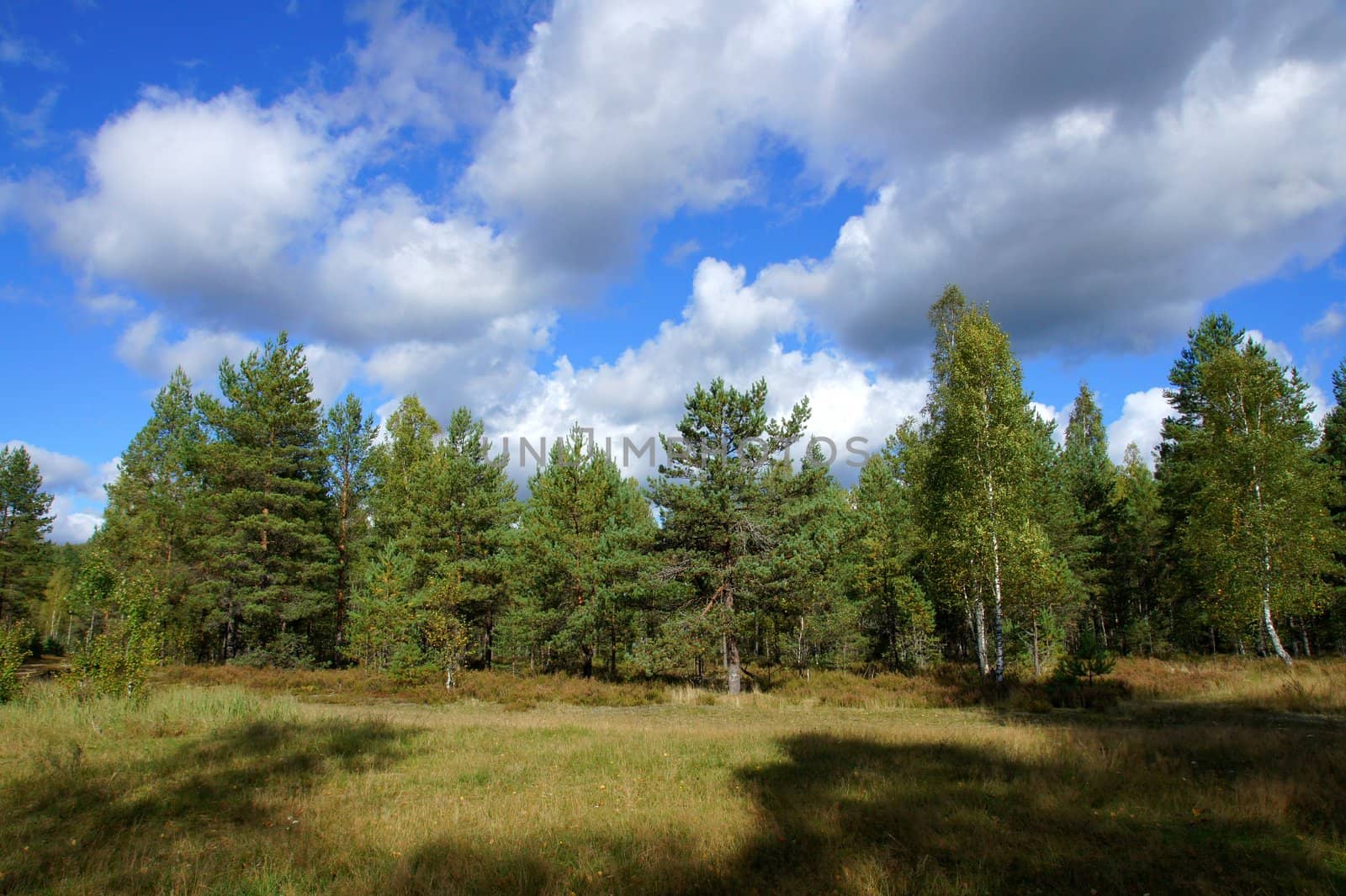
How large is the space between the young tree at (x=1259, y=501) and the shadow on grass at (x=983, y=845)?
54.9 ft

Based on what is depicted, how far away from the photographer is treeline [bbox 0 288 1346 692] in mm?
22156

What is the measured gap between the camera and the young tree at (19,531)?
138 feet

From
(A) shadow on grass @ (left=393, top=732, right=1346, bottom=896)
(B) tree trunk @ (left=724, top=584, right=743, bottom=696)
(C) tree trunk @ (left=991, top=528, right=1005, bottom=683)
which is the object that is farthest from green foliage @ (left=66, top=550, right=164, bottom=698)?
(C) tree trunk @ (left=991, top=528, right=1005, bottom=683)

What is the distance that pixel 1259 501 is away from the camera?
74.2ft

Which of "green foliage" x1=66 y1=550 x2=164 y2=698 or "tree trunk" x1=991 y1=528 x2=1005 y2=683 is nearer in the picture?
"green foliage" x1=66 y1=550 x2=164 y2=698

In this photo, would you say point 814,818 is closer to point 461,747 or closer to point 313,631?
point 461,747

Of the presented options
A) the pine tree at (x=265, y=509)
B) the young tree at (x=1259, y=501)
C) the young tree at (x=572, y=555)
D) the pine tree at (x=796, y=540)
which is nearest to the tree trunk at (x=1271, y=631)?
the young tree at (x=1259, y=501)

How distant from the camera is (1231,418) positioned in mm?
23797

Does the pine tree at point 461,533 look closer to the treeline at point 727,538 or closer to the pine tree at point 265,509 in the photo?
the treeline at point 727,538

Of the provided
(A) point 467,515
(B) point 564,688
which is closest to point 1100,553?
(B) point 564,688

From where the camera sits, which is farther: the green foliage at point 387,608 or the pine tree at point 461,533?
the pine tree at point 461,533

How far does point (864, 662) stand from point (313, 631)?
102 ft

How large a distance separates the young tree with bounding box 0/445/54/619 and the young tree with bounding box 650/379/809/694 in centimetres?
4667

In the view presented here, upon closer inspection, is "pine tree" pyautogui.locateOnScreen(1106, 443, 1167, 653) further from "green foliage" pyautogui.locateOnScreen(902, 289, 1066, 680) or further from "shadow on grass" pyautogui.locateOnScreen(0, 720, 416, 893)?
"shadow on grass" pyautogui.locateOnScreen(0, 720, 416, 893)
